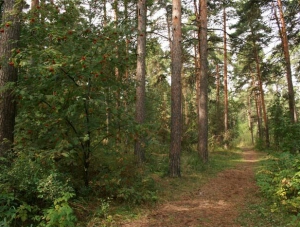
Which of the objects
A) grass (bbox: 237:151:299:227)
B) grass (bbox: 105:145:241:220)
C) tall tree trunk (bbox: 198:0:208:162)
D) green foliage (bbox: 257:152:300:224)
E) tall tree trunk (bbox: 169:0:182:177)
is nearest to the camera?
grass (bbox: 237:151:299:227)

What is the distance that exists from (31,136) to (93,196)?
6.56ft

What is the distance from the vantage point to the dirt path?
17.0ft

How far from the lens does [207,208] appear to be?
20.3 feet

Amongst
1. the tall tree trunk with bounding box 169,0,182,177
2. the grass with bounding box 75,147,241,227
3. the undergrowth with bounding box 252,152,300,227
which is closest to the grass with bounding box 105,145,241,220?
the grass with bounding box 75,147,241,227

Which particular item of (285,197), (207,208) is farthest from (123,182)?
(285,197)

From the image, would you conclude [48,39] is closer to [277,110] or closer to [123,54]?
[123,54]

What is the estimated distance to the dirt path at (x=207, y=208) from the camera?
518 cm

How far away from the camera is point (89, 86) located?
550cm

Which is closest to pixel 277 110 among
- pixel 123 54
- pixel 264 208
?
pixel 264 208

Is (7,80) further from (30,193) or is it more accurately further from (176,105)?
(176,105)

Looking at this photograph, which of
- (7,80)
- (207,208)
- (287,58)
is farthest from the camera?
(287,58)

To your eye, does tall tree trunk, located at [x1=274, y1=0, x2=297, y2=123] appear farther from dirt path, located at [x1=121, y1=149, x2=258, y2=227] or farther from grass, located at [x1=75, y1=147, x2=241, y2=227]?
dirt path, located at [x1=121, y1=149, x2=258, y2=227]

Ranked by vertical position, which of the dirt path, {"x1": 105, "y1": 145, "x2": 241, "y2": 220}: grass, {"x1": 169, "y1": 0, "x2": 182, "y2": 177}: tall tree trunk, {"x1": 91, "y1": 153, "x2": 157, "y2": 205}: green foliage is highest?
{"x1": 169, "y1": 0, "x2": 182, "y2": 177}: tall tree trunk

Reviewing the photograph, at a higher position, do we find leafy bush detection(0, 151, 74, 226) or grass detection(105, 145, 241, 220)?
leafy bush detection(0, 151, 74, 226)
